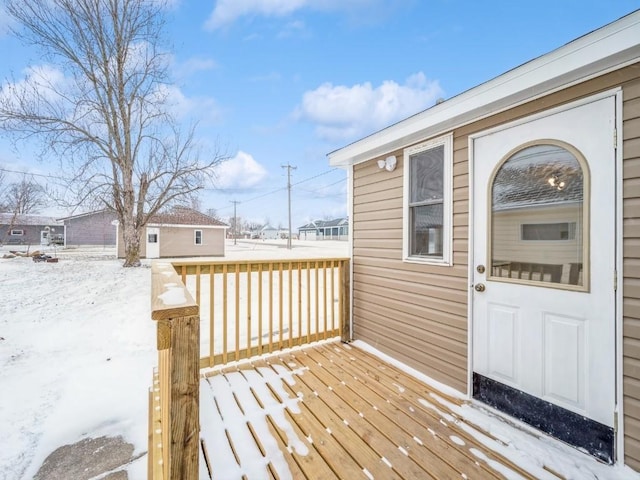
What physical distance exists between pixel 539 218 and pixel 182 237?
60.6ft

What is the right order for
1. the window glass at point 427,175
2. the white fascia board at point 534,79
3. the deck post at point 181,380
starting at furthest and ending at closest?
the window glass at point 427,175
the white fascia board at point 534,79
the deck post at point 181,380

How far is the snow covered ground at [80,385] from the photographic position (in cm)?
184

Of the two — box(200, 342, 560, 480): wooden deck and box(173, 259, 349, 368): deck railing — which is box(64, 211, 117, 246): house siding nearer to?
box(173, 259, 349, 368): deck railing

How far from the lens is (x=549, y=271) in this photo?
6.47 feet

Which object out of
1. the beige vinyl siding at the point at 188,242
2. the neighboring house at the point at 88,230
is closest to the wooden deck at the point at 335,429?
the beige vinyl siding at the point at 188,242

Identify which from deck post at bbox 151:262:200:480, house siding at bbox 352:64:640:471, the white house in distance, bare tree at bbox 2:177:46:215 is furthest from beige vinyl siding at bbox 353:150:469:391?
the white house in distance

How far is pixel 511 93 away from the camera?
1999mm

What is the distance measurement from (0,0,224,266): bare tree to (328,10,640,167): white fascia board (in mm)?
10699

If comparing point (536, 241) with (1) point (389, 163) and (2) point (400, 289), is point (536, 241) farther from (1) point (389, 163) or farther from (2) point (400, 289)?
(1) point (389, 163)

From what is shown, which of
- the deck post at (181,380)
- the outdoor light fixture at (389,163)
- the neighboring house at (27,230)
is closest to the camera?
the deck post at (181,380)

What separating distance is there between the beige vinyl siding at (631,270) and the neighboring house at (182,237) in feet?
53.3

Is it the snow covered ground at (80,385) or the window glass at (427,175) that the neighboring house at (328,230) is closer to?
the snow covered ground at (80,385)

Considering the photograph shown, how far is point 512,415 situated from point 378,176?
247 cm

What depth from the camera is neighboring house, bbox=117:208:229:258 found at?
1644 centimetres
